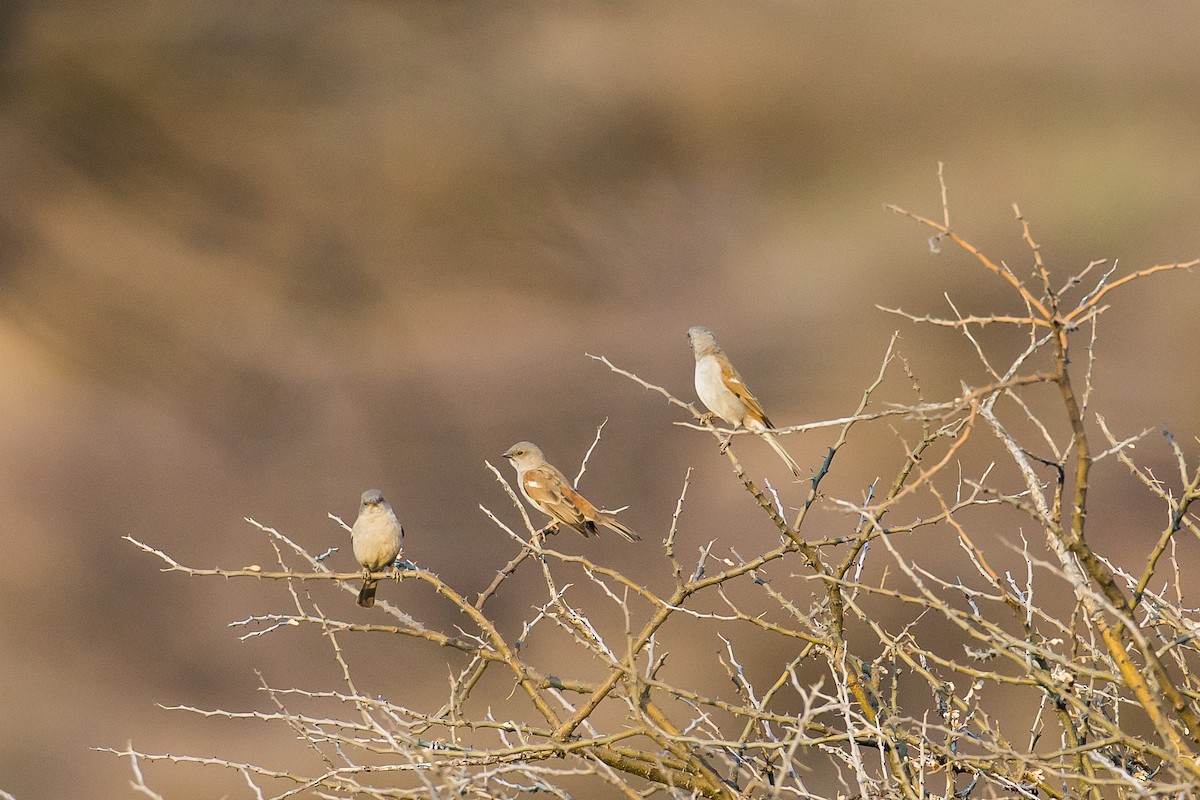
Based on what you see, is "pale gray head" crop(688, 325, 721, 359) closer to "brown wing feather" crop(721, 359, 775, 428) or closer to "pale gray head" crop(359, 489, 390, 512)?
"brown wing feather" crop(721, 359, 775, 428)

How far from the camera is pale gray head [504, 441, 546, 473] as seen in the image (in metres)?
5.62

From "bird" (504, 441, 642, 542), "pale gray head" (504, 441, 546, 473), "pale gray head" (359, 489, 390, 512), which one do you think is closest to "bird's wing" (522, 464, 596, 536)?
"bird" (504, 441, 642, 542)

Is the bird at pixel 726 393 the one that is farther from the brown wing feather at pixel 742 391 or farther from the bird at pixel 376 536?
the bird at pixel 376 536

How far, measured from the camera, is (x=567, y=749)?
2.61m

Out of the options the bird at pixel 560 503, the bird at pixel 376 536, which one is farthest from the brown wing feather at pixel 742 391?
the bird at pixel 376 536

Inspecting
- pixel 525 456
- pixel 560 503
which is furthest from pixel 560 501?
pixel 525 456

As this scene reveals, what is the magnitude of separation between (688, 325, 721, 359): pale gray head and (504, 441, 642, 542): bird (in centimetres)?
83

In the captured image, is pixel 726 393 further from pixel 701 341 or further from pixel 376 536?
pixel 376 536

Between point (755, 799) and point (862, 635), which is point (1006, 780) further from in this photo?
point (862, 635)

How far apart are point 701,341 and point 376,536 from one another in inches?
65.8

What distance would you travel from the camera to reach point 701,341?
5.34 metres

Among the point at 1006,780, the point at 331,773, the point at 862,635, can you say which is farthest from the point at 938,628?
the point at 331,773

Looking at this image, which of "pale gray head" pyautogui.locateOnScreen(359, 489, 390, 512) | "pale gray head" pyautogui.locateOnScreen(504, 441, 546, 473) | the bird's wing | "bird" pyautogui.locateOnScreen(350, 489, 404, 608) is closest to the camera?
"bird" pyautogui.locateOnScreen(350, 489, 404, 608)

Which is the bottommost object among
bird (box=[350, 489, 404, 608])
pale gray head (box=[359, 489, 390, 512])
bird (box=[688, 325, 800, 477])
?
bird (box=[350, 489, 404, 608])
